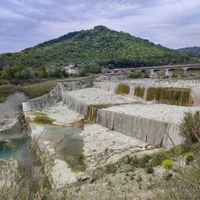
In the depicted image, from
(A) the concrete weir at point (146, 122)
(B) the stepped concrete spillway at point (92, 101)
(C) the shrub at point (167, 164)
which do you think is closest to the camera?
(C) the shrub at point (167, 164)

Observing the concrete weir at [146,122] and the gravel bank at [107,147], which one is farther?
the concrete weir at [146,122]

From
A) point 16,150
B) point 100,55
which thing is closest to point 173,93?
point 16,150

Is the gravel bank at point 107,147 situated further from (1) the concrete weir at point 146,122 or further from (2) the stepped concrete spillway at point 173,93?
(2) the stepped concrete spillway at point 173,93

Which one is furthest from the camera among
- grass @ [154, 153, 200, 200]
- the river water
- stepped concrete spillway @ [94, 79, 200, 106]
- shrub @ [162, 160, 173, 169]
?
stepped concrete spillway @ [94, 79, 200, 106]

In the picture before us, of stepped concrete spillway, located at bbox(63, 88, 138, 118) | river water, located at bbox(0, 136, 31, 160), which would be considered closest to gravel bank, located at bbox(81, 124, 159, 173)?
river water, located at bbox(0, 136, 31, 160)

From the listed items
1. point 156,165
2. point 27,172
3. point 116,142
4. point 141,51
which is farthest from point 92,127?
point 141,51

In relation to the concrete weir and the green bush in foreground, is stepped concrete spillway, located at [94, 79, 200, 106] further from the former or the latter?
the green bush in foreground

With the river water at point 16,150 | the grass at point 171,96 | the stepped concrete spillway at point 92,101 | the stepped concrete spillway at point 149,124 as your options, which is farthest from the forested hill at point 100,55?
the river water at point 16,150

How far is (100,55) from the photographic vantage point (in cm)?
9156

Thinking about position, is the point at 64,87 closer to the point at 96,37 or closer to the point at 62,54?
the point at 62,54

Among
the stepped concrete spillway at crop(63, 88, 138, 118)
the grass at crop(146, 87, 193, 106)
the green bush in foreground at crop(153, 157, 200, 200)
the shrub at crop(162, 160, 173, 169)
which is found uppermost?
the green bush in foreground at crop(153, 157, 200, 200)

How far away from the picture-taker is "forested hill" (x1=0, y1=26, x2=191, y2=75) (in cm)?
7138

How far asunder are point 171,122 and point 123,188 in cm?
746

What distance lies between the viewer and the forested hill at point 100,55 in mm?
71375
